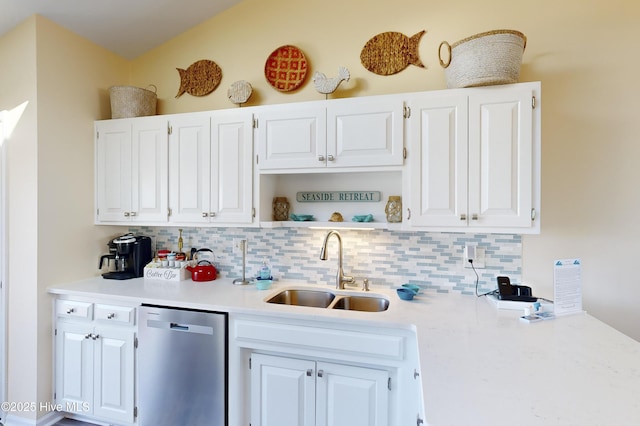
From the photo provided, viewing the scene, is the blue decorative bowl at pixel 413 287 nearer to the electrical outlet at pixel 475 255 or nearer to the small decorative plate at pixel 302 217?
the electrical outlet at pixel 475 255

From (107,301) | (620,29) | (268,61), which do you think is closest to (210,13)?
(268,61)

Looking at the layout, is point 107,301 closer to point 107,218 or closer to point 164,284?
point 164,284

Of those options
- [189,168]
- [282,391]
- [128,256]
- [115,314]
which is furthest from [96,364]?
[189,168]

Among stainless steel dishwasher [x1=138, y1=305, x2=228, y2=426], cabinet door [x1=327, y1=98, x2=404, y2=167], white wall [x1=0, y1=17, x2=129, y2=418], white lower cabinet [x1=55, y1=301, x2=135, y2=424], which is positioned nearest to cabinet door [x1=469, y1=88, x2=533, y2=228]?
cabinet door [x1=327, y1=98, x2=404, y2=167]

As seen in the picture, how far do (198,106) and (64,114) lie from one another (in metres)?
0.93

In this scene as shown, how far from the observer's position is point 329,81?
2100mm

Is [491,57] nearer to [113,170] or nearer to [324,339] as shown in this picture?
[324,339]

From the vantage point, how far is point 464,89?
5.81ft

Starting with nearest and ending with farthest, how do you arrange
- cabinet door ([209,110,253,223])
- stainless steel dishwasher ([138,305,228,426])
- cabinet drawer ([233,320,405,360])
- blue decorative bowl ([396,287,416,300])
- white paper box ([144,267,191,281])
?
cabinet drawer ([233,320,405,360]) → stainless steel dishwasher ([138,305,228,426]) → blue decorative bowl ([396,287,416,300]) → cabinet door ([209,110,253,223]) → white paper box ([144,267,191,281])

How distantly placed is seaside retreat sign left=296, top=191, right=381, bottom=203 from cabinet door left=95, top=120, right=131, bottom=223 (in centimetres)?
136

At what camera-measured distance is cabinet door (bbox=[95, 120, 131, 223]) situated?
2.42m

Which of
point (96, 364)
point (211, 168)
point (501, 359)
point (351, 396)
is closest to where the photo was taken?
point (501, 359)

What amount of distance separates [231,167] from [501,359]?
1.86 meters

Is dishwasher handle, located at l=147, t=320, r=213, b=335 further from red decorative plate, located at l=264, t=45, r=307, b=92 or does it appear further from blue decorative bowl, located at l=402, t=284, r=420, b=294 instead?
red decorative plate, located at l=264, t=45, r=307, b=92
